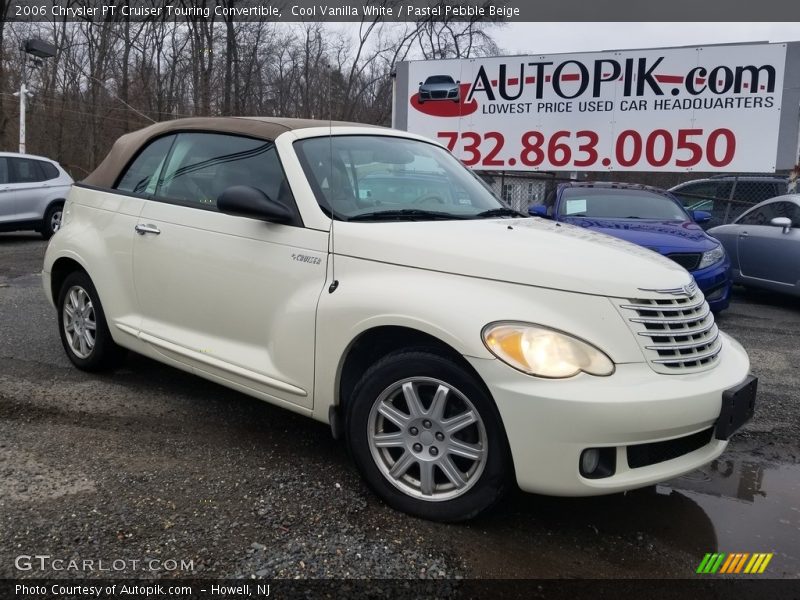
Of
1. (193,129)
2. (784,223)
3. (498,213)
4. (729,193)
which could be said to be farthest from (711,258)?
(729,193)

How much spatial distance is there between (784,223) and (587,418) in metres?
6.71

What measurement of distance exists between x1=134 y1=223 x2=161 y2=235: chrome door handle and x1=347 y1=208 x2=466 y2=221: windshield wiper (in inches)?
53.5

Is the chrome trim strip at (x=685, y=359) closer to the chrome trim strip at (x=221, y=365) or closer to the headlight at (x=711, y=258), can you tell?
the chrome trim strip at (x=221, y=365)

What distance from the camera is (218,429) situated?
3.82 metres

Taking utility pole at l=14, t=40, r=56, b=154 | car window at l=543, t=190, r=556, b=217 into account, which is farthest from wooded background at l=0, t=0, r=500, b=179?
car window at l=543, t=190, r=556, b=217

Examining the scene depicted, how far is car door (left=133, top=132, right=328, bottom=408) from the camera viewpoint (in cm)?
321

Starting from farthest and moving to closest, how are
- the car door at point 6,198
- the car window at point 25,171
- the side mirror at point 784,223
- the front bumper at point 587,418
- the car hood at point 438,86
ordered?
the car hood at point 438,86
the car window at point 25,171
the car door at point 6,198
the side mirror at point 784,223
the front bumper at point 587,418

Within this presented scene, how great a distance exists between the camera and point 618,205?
8.10 meters

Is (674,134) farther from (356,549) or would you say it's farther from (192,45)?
(192,45)

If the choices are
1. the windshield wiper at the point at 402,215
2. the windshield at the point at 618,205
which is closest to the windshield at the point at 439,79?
the windshield at the point at 618,205

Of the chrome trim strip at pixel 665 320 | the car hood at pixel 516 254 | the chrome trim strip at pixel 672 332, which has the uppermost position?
the car hood at pixel 516 254

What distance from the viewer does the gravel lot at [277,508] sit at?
256cm

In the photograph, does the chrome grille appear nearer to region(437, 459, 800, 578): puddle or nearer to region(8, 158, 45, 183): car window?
region(437, 459, 800, 578): puddle

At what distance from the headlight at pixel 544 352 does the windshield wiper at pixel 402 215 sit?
966 millimetres
